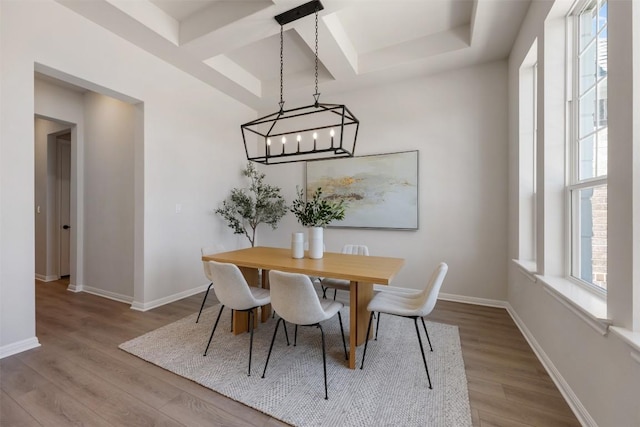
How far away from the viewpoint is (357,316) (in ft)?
7.00

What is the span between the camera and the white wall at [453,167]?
3391 mm

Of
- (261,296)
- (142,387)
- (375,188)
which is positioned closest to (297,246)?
(261,296)

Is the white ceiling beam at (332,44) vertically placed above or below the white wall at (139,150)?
above

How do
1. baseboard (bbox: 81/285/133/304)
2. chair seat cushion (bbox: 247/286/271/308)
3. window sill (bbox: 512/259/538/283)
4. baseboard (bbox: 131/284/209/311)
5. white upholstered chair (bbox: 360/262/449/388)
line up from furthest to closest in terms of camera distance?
baseboard (bbox: 81/285/133/304) → baseboard (bbox: 131/284/209/311) → window sill (bbox: 512/259/538/283) → chair seat cushion (bbox: 247/286/271/308) → white upholstered chair (bbox: 360/262/449/388)

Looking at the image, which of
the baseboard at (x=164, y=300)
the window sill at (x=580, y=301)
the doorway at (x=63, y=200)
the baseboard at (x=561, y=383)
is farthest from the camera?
the doorway at (x=63, y=200)

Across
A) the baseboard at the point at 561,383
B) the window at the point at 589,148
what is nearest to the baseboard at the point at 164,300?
the baseboard at the point at 561,383

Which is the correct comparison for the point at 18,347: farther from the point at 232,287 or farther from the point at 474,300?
the point at 474,300

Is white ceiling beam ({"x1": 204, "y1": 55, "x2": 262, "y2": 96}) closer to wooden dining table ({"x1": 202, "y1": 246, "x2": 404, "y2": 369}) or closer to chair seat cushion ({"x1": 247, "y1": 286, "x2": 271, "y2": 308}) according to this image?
wooden dining table ({"x1": 202, "y1": 246, "x2": 404, "y2": 369})

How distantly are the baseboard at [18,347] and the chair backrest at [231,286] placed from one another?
175 cm

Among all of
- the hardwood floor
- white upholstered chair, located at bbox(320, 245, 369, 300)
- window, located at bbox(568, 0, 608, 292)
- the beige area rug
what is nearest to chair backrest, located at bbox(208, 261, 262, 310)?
the beige area rug

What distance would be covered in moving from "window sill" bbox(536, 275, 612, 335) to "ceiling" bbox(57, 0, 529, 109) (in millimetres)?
2411

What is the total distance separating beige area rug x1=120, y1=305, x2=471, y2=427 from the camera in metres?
1.61

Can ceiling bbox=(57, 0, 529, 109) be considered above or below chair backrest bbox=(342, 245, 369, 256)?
above

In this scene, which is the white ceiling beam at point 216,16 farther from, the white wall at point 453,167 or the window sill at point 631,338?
the window sill at point 631,338
